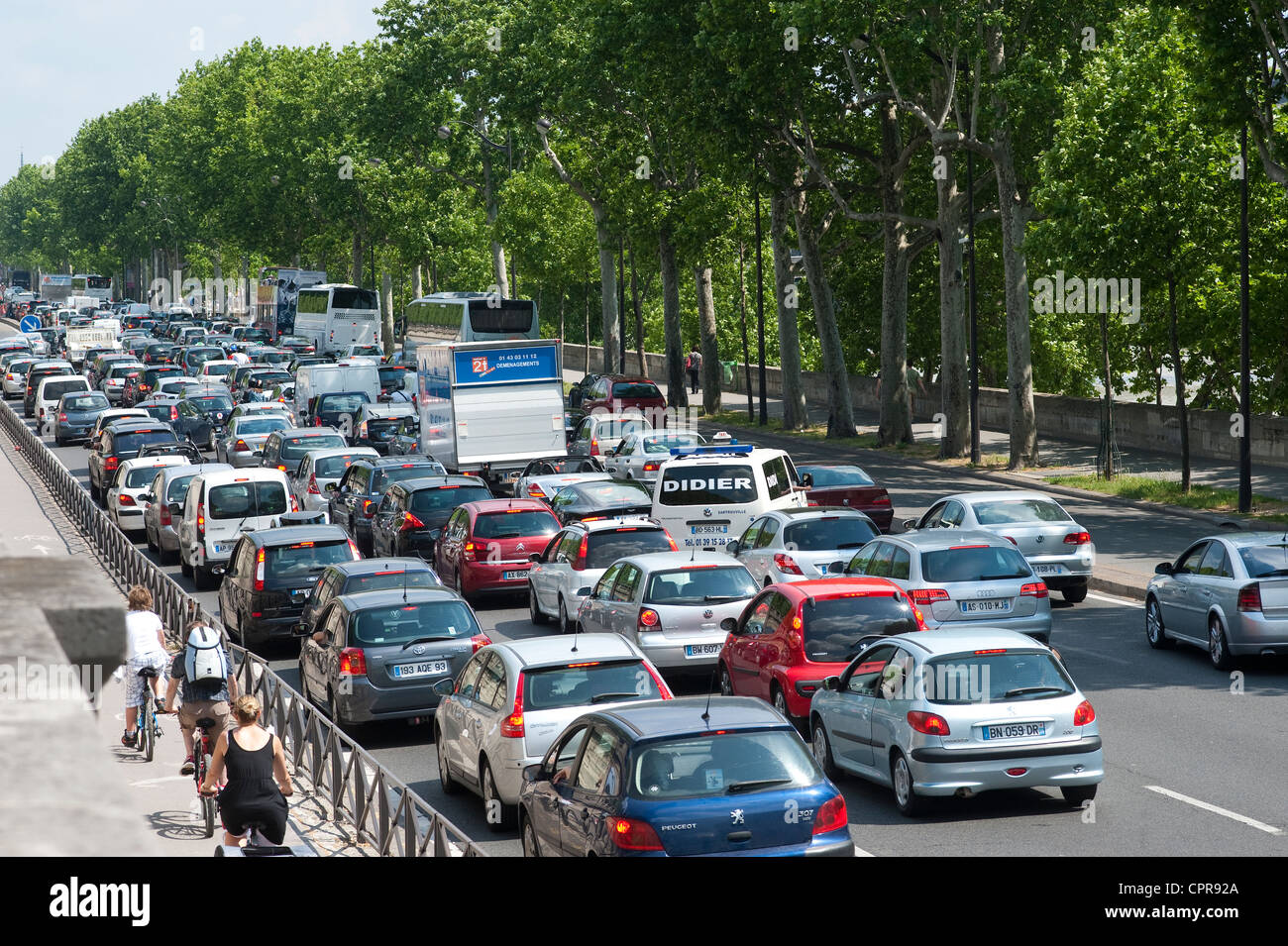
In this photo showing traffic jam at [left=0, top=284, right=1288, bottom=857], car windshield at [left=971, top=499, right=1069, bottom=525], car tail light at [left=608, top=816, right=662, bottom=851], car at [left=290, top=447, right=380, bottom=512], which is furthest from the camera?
car at [left=290, top=447, right=380, bottom=512]

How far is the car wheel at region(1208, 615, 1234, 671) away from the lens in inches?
769

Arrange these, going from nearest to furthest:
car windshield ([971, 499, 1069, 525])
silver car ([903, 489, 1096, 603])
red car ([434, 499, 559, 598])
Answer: silver car ([903, 489, 1096, 603]), car windshield ([971, 499, 1069, 525]), red car ([434, 499, 559, 598])

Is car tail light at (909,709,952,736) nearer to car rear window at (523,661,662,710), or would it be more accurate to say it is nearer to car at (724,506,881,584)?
car rear window at (523,661,662,710)

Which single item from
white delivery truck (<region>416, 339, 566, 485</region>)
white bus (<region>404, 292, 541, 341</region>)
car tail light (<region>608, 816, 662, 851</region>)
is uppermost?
white bus (<region>404, 292, 541, 341</region>)

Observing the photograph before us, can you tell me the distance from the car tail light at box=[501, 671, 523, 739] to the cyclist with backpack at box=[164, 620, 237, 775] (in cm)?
249

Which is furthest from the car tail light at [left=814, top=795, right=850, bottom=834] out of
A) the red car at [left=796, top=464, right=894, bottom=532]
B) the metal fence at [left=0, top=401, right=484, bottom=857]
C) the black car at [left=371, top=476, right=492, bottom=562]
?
the red car at [left=796, top=464, right=894, bottom=532]

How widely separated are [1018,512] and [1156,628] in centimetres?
369

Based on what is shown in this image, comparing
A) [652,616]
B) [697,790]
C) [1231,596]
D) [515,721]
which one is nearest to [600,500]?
[652,616]

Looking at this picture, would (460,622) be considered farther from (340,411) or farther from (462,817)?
(340,411)

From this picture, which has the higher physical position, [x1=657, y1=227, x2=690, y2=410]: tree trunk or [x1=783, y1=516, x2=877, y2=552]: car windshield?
[x1=657, y1=227, x2=690, y2=410]: tree trunk

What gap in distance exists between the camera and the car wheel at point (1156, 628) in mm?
21167

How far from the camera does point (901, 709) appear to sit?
13656 mm
